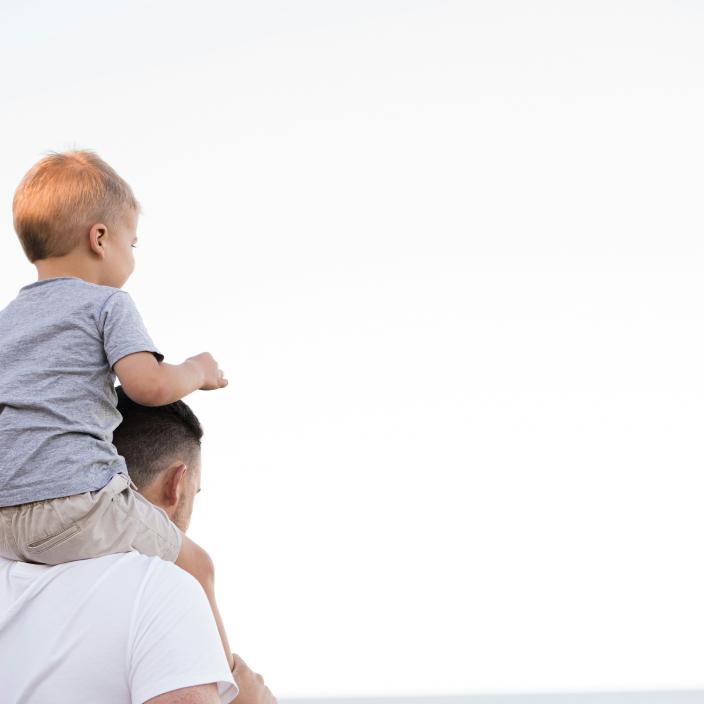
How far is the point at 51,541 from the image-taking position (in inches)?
70.8

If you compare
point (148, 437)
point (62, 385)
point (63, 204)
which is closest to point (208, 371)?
point (148, 437)

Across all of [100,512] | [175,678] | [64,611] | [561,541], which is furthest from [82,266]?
[561,541]

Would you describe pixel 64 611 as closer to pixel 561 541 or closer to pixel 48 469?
pixel 48 469

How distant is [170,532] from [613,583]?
40.7 meters

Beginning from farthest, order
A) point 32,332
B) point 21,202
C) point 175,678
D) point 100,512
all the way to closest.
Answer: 1. point 21,202
2. point 32,332
3. point 100,512
4. point 175,678

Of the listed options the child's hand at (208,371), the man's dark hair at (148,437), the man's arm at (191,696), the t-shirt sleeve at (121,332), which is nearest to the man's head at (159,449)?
the man's dark hair at (148,437)

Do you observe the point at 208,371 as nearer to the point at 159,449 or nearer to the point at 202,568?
the point at 159,449

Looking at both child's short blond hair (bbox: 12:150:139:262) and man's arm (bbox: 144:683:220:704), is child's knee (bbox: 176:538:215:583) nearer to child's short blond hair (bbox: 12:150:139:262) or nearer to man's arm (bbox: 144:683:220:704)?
man's arm (bbox: 144:683:220:704)

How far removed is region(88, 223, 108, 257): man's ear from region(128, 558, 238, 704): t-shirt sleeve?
61 cm

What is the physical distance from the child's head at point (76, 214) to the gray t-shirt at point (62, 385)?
0.08 meters

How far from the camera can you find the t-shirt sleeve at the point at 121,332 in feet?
6.28

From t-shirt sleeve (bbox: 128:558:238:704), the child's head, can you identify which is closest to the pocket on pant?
t-shirt sleeve (bbox: 128:558:238:704)

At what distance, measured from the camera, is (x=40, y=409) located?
1.88m

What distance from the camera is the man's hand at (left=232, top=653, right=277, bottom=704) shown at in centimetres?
209
